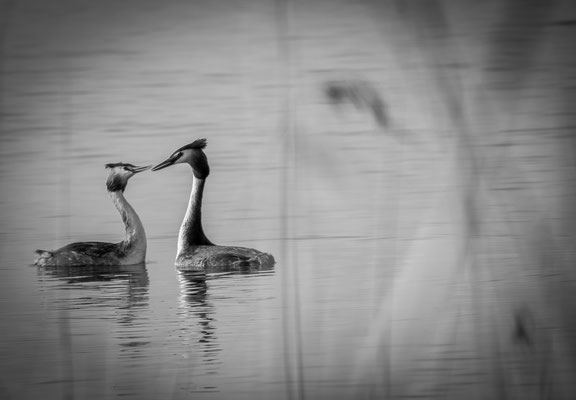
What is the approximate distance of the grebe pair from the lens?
29.3 ft

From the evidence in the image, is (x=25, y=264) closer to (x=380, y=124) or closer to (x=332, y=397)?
(x=332, y=397)

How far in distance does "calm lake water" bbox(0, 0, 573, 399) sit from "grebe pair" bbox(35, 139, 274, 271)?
0.12m

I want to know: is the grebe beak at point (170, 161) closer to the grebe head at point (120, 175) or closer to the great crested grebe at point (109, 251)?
the grebe head at point (120, 175)

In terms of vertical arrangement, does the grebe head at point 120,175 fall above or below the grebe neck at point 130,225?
above

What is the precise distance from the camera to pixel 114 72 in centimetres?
1691

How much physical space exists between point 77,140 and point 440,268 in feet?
19.8

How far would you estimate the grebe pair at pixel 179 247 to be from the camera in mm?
8938

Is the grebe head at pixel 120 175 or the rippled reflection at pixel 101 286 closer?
the rippled reflection at pixel 101 286

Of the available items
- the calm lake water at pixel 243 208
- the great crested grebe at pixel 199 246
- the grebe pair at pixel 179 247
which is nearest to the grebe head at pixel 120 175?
the grebe pair at pixel 179 247

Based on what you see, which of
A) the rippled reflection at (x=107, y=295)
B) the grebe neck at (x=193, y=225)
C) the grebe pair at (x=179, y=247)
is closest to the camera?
the rippled reflection at (x=107, y=295)

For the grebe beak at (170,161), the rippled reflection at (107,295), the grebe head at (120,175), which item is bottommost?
the rippled reflection at (107,295)

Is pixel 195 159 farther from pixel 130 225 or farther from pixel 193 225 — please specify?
pixel 130 225

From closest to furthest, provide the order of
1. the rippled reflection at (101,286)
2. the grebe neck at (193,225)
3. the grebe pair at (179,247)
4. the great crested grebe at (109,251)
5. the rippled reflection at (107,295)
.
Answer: the rippled reflection at (107,295) < the rippled reflection at (101,286) < the grebe pair at (179,247) < the great crested grebe at (109,251) < the grebe neck at (193,225)

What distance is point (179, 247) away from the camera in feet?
31.4
